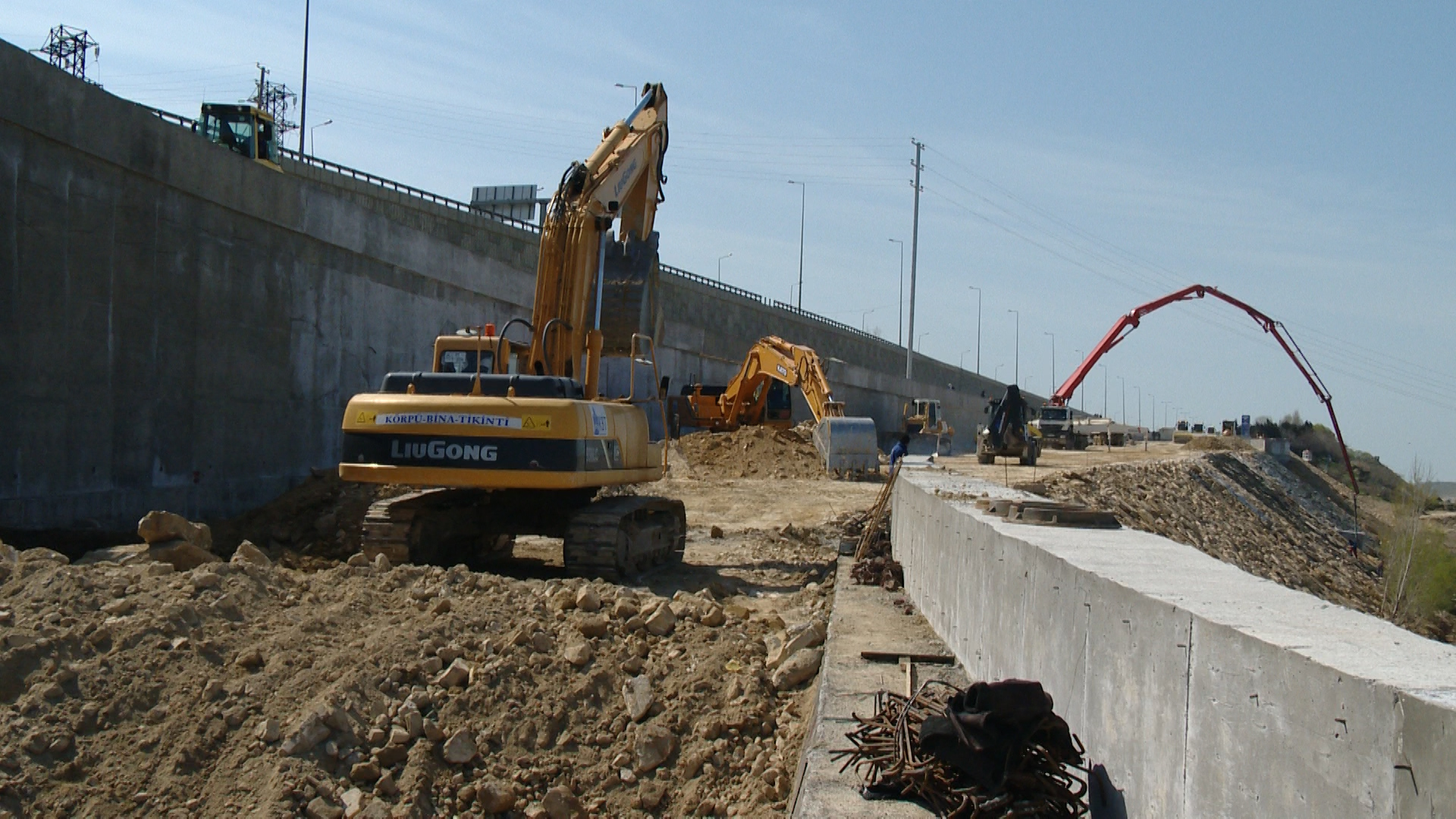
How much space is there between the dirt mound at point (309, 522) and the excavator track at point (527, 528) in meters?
1.99

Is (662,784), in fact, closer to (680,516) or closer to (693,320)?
(680,516)

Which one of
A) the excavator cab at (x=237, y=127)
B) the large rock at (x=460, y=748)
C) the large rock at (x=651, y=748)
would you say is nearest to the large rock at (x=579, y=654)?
the large rock at (x=651, y=748)

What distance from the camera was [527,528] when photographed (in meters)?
12.0

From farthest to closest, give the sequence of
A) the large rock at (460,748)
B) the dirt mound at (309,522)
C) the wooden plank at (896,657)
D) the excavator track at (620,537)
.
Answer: the dirt mound at (309,522) → the excavator track at (620,537) → the wooden plank at (896,657) → the large rock at (460,748)

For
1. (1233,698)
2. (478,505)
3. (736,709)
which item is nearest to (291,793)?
(736,709)

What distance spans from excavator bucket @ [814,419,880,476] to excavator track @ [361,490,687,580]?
13069 mm

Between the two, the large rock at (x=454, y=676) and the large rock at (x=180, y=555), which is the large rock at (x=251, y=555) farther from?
the large rock at (x=454, y=676)

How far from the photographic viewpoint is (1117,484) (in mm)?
27031

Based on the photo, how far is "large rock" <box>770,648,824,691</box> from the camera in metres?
7.46

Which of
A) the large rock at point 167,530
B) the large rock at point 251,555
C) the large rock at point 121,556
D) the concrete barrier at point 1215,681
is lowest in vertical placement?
the large rock at point 121,556

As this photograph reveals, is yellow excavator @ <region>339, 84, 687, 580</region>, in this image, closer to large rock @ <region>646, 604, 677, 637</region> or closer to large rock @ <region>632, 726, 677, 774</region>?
large rock @ <region>646, 604, 677, 637</region>

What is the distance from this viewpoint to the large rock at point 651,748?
6551 millimetres

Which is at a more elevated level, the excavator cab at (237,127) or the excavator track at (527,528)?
the excavator cab at (237,127)

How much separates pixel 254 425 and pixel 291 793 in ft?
35.9
